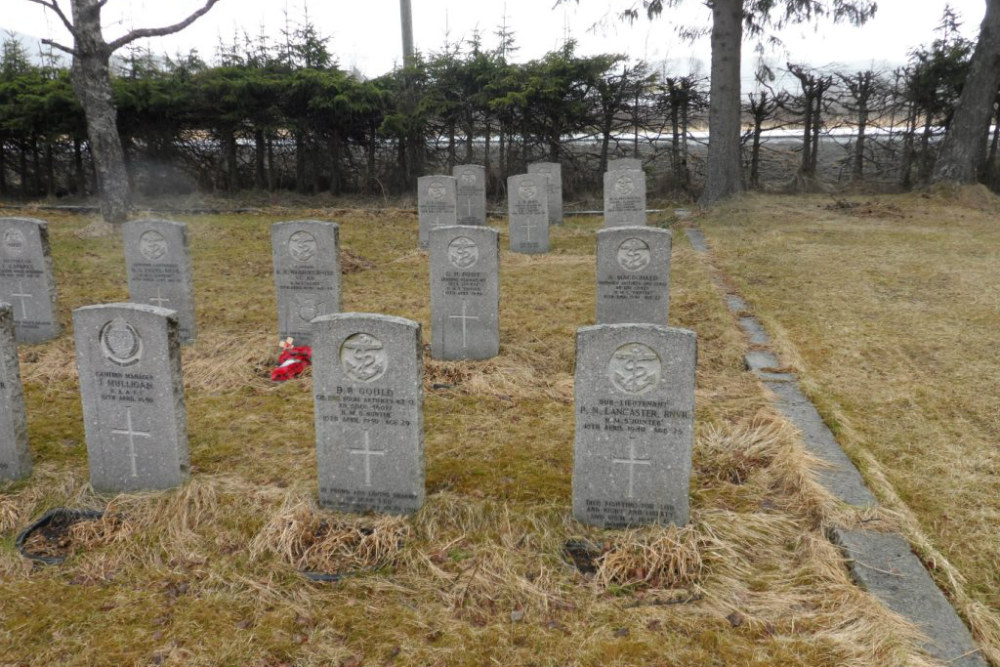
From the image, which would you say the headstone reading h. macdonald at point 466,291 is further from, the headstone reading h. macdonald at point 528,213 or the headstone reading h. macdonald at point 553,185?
the headstone reading h. macdonald at point 553,185

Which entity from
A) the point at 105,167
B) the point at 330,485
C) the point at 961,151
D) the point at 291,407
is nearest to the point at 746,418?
the point at 330,485

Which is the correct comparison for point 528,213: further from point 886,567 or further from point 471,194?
point 886,567

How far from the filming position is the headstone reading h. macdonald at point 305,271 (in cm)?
770

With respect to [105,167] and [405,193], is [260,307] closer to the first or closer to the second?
→ [105,167]

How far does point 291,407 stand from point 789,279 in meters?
7.36

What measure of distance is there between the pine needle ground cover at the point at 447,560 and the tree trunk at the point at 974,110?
1489 cm

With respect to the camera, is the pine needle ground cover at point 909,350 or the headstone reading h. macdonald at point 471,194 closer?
the pine needle ground cover at point 909,350

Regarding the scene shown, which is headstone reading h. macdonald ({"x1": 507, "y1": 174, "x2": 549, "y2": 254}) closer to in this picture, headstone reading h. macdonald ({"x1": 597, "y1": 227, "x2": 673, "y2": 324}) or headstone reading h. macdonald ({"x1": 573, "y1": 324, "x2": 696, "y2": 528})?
headstone reading h. macdonald ({"x1": 597, "y1": 227, "x2": 673, "y2": 324})

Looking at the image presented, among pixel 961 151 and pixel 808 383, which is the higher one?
pixel 961 151

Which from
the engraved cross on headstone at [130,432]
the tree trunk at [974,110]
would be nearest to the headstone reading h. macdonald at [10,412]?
the engraved cross on headstone at [130,432]

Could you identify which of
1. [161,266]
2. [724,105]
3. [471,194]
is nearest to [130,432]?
[161,266]

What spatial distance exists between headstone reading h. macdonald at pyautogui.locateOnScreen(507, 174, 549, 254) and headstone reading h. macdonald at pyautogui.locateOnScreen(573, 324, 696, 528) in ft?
30.3

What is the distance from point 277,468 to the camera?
5.13 m

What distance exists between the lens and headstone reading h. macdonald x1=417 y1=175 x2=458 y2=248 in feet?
44.3
